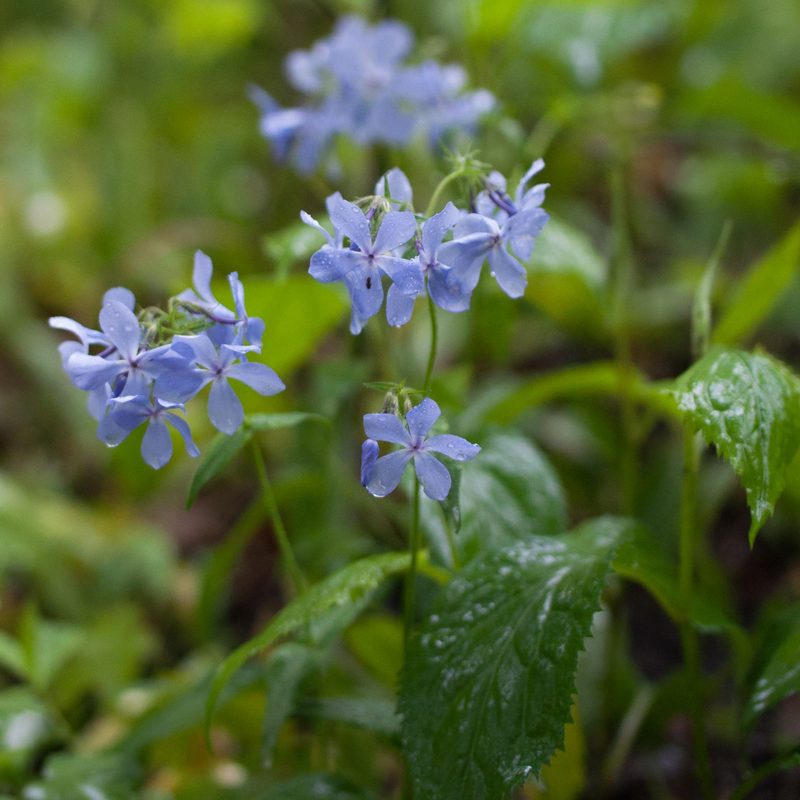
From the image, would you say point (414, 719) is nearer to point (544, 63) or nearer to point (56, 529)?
point (56, 529)

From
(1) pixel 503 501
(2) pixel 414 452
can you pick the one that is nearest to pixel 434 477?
(2) pixel 414 452

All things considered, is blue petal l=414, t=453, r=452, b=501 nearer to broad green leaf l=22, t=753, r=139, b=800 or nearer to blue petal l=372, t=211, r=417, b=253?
blue petal l=372, t=211, r=417, b=253

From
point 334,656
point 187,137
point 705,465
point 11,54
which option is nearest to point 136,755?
point 334,656

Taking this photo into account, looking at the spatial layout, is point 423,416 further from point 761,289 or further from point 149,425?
point 761,289

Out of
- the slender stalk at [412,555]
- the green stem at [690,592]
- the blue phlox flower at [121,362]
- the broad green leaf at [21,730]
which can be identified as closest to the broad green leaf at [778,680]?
the green stem at [690,592]

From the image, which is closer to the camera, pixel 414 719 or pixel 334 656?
pixel 414 719
